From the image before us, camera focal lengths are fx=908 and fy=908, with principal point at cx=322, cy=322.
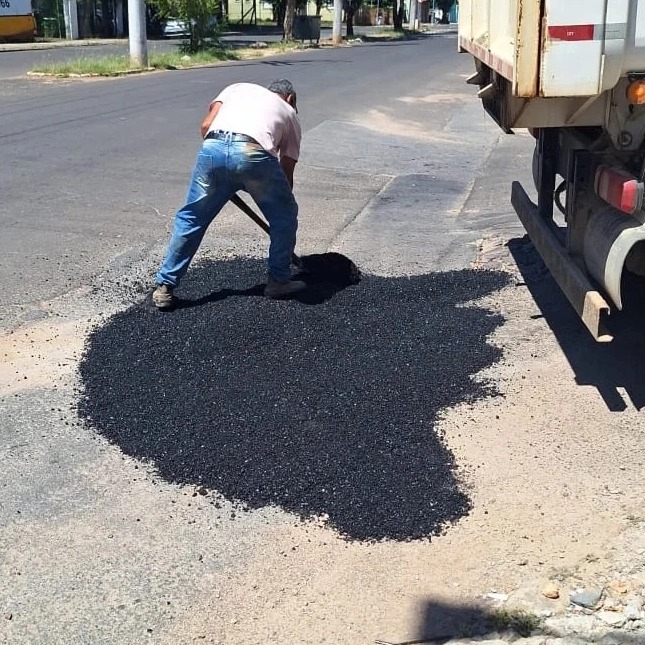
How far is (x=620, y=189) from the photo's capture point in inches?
169

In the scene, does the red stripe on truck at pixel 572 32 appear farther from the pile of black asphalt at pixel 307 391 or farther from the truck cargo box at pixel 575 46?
the pile of black asphalt at pixel 307 391

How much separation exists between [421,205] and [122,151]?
15.3 feet

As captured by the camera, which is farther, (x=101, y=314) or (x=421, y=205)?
(x=421, y=205)

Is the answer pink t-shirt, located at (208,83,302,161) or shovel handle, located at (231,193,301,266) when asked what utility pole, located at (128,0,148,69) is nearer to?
shovel handle, located at (231,193,301,266)

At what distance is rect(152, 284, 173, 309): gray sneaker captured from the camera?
6.04 m

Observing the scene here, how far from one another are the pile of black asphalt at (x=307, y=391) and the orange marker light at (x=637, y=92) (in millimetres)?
1713

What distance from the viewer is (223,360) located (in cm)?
524

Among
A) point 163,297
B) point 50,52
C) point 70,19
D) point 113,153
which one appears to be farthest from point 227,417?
point 70,19

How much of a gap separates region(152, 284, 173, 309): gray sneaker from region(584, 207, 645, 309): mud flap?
9.01 ft

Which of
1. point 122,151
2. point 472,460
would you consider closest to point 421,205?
point 122,151

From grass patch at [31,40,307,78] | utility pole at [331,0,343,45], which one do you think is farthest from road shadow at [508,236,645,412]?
utility pole at [331,0,343,45]

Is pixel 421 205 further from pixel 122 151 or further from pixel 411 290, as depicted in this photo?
pixel 122 151

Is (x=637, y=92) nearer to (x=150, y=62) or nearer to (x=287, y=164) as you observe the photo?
(x=287, y=164)

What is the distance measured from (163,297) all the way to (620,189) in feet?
10.0
